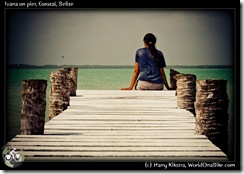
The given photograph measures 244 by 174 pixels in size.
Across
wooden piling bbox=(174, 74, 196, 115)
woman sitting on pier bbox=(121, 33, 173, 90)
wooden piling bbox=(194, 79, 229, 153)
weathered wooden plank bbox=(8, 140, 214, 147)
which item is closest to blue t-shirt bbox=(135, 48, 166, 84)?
woman sitting on pier bbox=(121, 33, 173, 90)

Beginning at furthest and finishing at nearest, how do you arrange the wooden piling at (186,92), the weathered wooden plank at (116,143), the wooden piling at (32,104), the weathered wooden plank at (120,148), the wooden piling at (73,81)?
1. the wooden piling at (73,81)
2. the wooden piling at (186,92)
3. the wooden piling at (32,104)
4. the weathered wooden plank at (116,143)
5. the weathered wooden plank at (120,148)

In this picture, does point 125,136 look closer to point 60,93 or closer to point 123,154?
point 123,154

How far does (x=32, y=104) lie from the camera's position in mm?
5910

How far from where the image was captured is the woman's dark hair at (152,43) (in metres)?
9.14

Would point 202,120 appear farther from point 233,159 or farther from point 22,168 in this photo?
point 22,168

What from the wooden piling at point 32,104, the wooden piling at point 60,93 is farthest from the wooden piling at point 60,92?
the wooden piling at point 32,104

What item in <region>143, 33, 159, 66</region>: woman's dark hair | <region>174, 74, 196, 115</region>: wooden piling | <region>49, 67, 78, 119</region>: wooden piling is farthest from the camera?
<region>143, 33, 159, 66</region>: woman's dark hair

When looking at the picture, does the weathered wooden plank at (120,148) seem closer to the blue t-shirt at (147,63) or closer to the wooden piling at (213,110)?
the wooden piling at (213,110)

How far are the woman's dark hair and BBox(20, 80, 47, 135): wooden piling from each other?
3.68 metres

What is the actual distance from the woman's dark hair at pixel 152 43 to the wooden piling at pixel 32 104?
3.68m

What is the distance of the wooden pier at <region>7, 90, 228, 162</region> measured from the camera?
17.3 ft

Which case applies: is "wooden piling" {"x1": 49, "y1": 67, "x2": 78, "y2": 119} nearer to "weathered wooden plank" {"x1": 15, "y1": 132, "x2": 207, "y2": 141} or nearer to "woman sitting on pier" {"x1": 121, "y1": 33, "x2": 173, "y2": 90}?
"woman sitting on pier" {"x1": 121, "y1": 33, "x2": 173, "y2": 90}

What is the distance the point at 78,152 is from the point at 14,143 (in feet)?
2.70

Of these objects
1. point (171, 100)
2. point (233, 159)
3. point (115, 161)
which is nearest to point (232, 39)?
point (233, 159)
